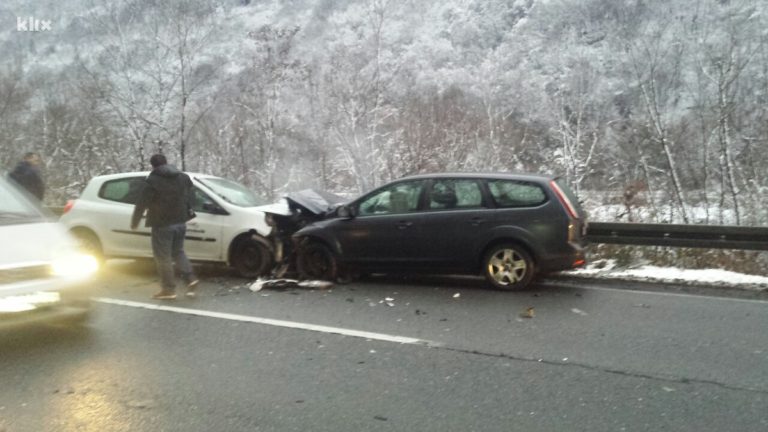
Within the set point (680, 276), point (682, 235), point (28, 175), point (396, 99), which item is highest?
point (396, 99)

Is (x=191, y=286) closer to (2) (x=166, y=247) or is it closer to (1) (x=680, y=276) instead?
(2) (x=166, y=247)

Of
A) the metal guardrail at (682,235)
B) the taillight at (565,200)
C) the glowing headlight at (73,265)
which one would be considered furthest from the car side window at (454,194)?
the glowing headlight at (73,265)

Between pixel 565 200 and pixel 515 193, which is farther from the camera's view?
pixel 515 193

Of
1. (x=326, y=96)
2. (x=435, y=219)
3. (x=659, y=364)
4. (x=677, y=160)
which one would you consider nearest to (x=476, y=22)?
(x=326, y=96)

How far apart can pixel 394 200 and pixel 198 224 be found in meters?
2.91

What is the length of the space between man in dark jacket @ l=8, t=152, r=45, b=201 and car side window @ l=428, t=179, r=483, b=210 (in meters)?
7.07

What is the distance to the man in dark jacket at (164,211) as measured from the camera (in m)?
7.02

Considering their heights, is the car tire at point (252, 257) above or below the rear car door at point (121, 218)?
below

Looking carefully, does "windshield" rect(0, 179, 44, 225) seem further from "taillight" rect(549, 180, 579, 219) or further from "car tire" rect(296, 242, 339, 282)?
"taillight" rect(549, 180, 579, 219)

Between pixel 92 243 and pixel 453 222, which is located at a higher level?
pixel 453 222

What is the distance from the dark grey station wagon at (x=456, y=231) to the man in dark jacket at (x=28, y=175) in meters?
5.27

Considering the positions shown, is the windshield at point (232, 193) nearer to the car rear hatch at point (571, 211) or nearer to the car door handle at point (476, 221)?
the car door handle at point (476, 221)

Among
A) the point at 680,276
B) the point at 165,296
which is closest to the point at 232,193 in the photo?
the point at 165,296

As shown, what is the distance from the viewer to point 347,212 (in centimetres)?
828
